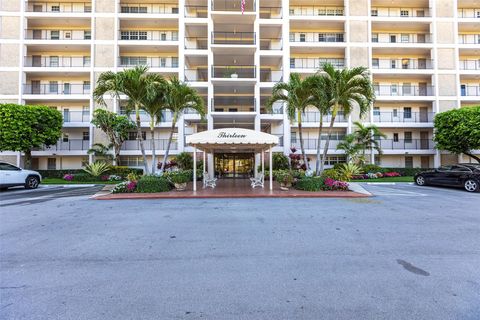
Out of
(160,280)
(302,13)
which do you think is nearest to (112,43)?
(302,13)

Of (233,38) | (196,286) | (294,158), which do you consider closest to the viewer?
(196,286)

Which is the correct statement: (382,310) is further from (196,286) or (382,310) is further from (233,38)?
(233,38)

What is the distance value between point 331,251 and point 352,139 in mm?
19033

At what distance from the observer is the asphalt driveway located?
2.72 m

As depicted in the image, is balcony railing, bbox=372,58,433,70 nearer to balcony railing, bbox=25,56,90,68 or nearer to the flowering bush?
balcony railing, bbox=25,56,90,68

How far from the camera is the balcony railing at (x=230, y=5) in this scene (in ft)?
76.6

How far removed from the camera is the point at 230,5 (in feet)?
78.9

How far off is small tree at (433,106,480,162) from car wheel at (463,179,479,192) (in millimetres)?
9384

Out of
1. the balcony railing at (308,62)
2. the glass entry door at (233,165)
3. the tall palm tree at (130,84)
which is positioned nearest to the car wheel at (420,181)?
the glass entry door at (233,165)

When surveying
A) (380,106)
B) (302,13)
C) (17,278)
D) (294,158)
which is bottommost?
(17,278)

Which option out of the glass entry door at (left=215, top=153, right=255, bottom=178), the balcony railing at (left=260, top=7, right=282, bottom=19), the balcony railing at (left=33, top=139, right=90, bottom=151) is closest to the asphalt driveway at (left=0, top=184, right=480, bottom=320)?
the glass entry door at (left=215, top=153, right=255, bottom=178)

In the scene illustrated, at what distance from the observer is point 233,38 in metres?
24.2

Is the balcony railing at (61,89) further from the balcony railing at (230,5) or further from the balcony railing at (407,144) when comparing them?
the balcony railing at (407,144)

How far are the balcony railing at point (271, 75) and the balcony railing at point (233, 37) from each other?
10.4 ft
